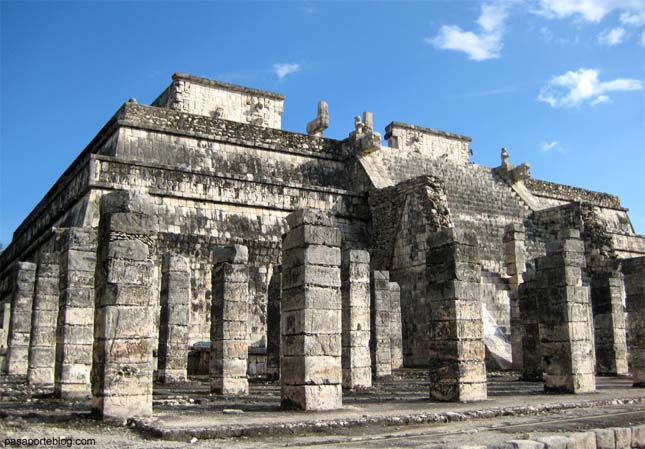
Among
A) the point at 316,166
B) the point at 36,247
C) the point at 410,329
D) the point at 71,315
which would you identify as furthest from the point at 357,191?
the point at 71,315

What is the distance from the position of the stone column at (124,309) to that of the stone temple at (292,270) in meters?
0.02

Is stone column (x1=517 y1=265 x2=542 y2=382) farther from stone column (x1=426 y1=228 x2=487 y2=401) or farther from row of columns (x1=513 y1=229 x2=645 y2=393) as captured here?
stone column (x1=426 y1=228 x2=487 y2=401)

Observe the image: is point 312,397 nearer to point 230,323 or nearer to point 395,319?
point 230,323

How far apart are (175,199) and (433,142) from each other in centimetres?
1930

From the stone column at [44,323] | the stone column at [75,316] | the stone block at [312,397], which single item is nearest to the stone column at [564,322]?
the stone block at [312,397]

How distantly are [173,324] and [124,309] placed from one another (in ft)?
21.4

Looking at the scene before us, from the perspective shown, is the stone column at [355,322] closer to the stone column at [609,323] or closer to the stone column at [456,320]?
the stone column at [456,320]

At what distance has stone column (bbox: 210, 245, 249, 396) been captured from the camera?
41.2 feet

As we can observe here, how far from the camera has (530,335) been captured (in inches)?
615

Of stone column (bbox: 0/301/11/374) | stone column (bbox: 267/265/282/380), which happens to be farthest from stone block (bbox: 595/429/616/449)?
stone column (bbox: 0/301/11/374)

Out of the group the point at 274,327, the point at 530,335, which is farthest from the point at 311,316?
the point at 530,335

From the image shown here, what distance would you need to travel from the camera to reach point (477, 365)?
35.6 feet

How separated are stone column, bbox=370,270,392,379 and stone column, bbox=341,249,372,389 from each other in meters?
1.88

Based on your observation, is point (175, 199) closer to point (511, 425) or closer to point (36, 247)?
point (36, 247)
